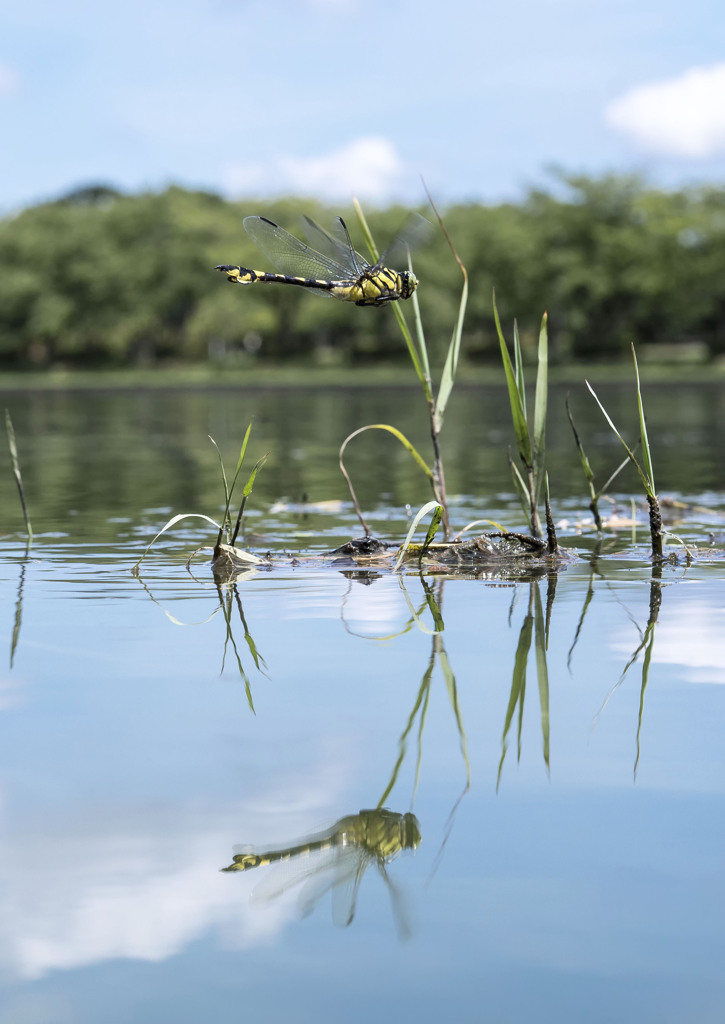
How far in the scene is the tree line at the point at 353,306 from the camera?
88.9 meters

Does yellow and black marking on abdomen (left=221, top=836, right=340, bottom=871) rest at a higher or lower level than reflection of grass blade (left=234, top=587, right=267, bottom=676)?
lower

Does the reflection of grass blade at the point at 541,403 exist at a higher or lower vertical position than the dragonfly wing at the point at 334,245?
lower

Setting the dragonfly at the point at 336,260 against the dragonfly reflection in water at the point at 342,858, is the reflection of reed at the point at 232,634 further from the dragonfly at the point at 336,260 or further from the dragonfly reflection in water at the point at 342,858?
the dragonfly at the point at 336,260

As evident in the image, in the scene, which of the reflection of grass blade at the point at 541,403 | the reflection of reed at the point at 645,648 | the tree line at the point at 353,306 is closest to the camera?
the reflection of reed at the point at 645,648

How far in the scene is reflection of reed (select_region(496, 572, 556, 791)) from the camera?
15.3ft

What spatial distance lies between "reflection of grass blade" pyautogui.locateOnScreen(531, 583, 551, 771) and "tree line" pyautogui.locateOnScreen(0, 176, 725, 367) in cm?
7606

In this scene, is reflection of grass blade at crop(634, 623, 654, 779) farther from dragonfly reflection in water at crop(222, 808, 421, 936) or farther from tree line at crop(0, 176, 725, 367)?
tree line at crop(0, 176, 725, 367)

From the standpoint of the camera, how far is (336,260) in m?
7.04

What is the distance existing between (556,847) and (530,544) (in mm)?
5550

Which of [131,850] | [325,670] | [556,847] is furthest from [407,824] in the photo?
[325,670]

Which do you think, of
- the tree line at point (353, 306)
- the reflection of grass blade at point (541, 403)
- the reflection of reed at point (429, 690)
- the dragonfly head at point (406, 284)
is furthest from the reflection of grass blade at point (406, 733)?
the tree line at point (353, 306)

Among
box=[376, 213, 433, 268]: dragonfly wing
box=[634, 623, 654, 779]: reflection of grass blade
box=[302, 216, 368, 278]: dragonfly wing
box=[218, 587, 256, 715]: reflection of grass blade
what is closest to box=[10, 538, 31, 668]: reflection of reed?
box=[218, 587, 256, 715]: reflection of grass blade

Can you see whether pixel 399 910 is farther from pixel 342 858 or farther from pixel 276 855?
pixel 276 855

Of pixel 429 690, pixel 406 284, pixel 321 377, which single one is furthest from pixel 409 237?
pixel 321 377
